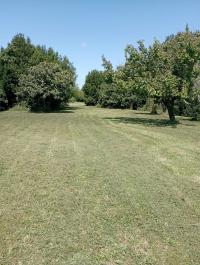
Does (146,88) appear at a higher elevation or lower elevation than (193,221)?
higher

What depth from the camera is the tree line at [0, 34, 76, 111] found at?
5128cm

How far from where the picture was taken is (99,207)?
8.04 metres

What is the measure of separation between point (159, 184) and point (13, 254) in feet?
16.7

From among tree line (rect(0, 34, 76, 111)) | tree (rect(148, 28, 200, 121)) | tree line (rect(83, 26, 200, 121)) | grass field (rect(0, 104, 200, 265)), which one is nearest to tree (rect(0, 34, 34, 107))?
tree line (rect(0, 34, 76, 111))

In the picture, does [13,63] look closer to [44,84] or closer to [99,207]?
[44,84]

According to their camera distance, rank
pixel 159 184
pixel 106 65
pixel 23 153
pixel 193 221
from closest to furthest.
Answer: pixel 193 221 → pixel 159 184 → pixel 23 153 → pixel 106 65

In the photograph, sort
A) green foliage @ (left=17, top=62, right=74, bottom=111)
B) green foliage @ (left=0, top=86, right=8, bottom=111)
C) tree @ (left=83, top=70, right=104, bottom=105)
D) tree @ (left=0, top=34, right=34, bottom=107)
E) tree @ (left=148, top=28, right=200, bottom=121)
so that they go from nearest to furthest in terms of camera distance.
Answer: tree @ (left=148, top=28, right=200, bottom=121) < green foliage @ (left=17, top=62, right=74, bottom=111) < green foliage @ (left=0, top=86, right=8, bottom=111) < tree @ (left=0, top=34, right=34, bottom=107) < tree @ (left=83, top=70, right=104, bottom=105)

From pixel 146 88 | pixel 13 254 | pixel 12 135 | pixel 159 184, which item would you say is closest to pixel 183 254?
pixel 13 254

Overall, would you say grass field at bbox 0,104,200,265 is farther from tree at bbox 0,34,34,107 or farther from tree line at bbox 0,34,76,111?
tree at bbox 0,34,34,107

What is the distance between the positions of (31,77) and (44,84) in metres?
1.99

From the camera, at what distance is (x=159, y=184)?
10039 mm

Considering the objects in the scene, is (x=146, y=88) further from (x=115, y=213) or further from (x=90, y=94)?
(x=90, y=94)

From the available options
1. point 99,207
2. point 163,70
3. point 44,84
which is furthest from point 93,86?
point 99,207

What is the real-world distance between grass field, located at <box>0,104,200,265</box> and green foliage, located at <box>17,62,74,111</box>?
120 feet
